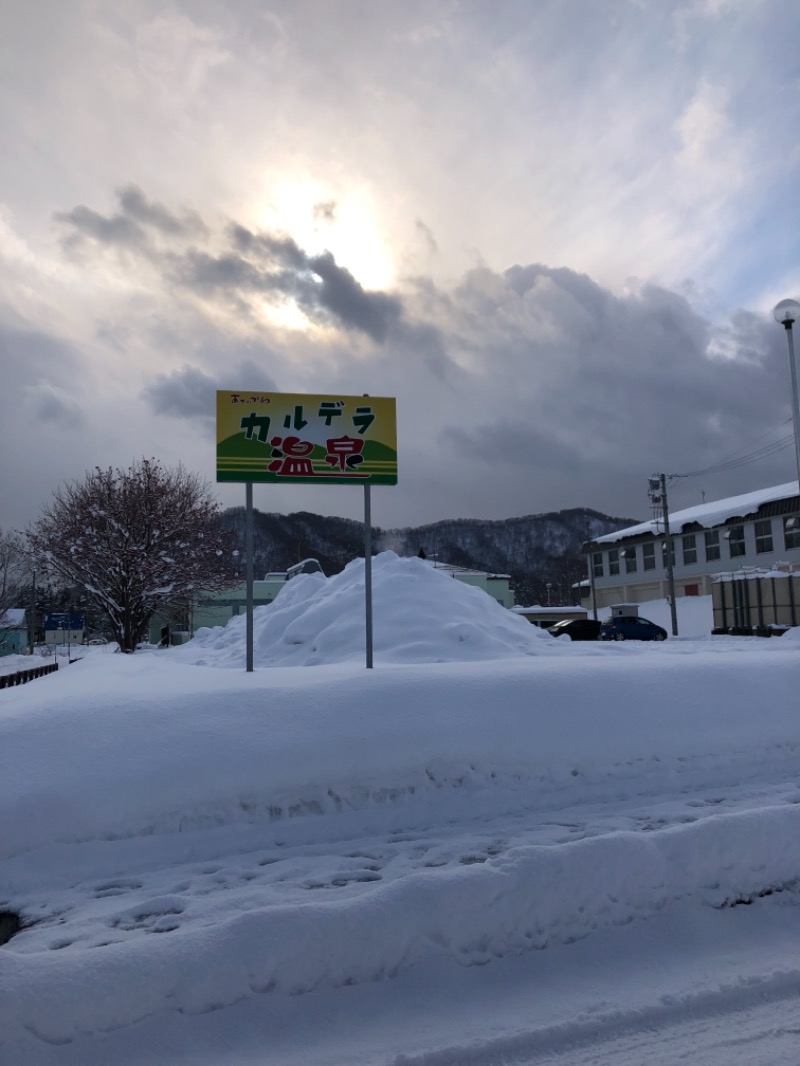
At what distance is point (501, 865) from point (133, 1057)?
2.17m

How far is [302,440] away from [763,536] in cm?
4649

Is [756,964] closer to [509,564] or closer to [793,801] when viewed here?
[793,801]

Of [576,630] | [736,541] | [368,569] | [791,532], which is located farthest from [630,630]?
[368,569]

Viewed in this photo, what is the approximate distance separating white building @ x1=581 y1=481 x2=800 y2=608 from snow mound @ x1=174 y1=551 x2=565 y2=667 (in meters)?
31.1

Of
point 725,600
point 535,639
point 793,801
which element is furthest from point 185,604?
point 793,801

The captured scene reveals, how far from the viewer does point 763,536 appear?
156 feet

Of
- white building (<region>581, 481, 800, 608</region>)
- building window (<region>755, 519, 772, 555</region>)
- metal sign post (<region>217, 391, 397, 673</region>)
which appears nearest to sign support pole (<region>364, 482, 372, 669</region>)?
metal sign post (<region>217, 391, 397, 673</region>)

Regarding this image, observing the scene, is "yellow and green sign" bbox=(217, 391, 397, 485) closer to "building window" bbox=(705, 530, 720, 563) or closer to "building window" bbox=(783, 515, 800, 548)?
"building window" bbox=(783, 515, 800, 548)

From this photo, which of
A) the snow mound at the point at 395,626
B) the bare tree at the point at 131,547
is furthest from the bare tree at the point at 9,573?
the snow mound at the point at 395,626

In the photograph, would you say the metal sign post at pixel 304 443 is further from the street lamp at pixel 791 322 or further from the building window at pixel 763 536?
the building window at pixel 763 536

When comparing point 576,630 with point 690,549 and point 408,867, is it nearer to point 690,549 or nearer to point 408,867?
point 690,549

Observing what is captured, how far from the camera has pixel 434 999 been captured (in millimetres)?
3441

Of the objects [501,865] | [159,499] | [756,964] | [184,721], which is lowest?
[756,964]

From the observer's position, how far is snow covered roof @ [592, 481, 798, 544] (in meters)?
48.5
